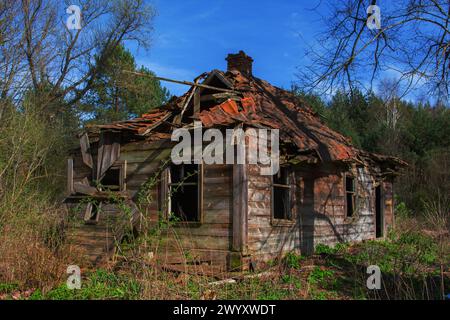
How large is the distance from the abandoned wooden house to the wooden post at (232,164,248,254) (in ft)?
0.07

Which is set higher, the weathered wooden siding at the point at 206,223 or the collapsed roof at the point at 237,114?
the collapsed roof at the point at 237,114

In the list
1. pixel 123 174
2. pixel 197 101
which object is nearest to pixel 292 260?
pixel 197 101

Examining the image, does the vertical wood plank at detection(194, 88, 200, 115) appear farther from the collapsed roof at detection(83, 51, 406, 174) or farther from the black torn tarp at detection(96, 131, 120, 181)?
the black torn tarp at detection(96, 131, 120, 181)

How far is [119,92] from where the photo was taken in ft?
94.0

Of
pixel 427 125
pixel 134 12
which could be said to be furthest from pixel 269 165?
pixel 427 125

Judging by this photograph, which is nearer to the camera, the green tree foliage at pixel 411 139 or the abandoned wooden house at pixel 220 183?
the abandoned wooden house at pixel 220 183

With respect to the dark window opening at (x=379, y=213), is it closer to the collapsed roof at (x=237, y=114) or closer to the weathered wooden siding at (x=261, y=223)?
the collapsed roof at (x=237, y=114)

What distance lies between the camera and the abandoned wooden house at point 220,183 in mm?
10016

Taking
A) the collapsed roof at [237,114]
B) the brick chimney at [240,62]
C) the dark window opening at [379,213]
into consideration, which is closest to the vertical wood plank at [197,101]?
the collapsed roof at [237,114]

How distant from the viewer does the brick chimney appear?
45.4 feet

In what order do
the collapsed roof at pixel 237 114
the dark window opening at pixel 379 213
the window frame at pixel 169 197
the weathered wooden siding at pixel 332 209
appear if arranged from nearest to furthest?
the window frame at pixel 169 197 → the collapsed roof at pixel 237 114 → the weathered wooden siding at pixel 332 209 → the dark window opening at pixel 379 213

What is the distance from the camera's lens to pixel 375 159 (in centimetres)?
1689
